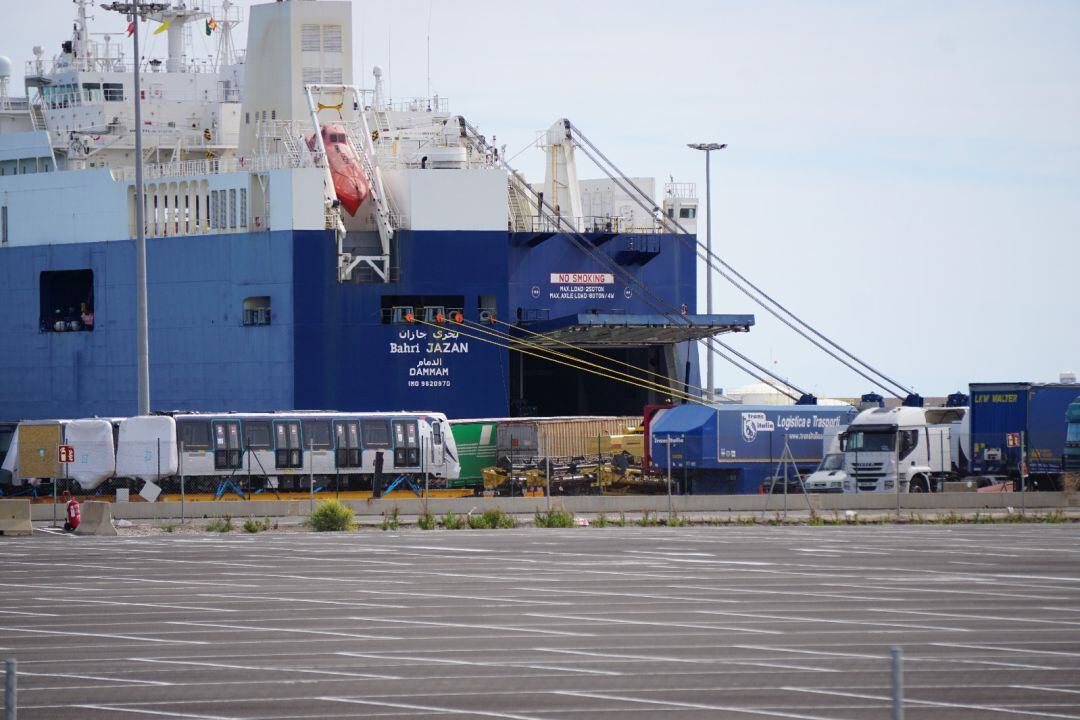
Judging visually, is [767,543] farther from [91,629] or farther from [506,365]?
[506,365]

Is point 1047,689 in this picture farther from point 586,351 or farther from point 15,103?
point 15,103

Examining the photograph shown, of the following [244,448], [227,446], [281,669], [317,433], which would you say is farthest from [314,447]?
[281,669]

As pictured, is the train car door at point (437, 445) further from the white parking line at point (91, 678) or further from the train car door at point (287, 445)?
the white parking line at point (91, 678)

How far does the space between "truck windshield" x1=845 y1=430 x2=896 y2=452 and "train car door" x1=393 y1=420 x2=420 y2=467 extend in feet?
39.7

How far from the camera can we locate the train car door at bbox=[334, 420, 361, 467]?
43.9 meters

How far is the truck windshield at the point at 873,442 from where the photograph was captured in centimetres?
4334

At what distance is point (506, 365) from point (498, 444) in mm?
7637

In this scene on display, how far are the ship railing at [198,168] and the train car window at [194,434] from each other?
16541 mm

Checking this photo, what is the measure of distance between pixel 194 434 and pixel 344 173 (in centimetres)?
1661

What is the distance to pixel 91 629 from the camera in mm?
19250

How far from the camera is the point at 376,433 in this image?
44.4 meters

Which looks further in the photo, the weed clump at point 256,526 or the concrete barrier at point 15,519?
the weed clump at point 256,526

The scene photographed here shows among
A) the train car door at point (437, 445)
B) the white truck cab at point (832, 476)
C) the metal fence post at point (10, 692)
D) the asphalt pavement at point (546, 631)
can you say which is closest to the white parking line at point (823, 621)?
the asphalt pavement at point (546, 631)

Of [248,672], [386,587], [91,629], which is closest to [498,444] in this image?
[386,587]
